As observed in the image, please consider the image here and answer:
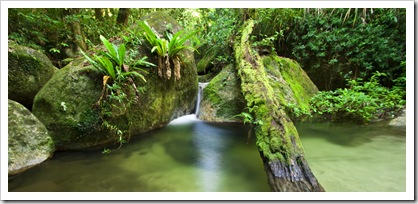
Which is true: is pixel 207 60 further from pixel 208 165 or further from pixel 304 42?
pixel 208 165

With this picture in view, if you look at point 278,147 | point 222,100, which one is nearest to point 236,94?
point 222,100

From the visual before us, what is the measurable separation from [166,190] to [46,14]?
4.86 meters

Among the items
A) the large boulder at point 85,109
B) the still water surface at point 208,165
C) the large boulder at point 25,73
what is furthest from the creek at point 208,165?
the large boulder at point 25,73

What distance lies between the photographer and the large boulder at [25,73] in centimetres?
286

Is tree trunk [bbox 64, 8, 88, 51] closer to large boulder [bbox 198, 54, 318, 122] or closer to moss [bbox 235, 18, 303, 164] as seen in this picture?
large boulder [bbox 198, 54, 318, 122]

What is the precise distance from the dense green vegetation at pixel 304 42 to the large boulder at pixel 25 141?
3.20 ft

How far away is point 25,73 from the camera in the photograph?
298cm

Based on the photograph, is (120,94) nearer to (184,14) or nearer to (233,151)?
(233,151)

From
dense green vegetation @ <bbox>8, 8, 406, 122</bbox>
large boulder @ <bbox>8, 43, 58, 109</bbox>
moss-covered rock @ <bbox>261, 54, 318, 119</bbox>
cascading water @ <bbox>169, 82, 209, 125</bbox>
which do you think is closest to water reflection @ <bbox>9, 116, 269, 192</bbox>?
cascading water @ <bbox>169, 82, 209, 125</bbox>

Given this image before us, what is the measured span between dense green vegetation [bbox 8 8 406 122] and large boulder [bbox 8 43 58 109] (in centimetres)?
37

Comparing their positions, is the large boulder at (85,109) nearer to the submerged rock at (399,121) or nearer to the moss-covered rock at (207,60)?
the moss-covered rock at (207,60)

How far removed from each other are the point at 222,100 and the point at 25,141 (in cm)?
327

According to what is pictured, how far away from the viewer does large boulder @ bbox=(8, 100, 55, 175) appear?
84.0 inches

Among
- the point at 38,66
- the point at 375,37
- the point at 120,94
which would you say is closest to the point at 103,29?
the point at 38,66
